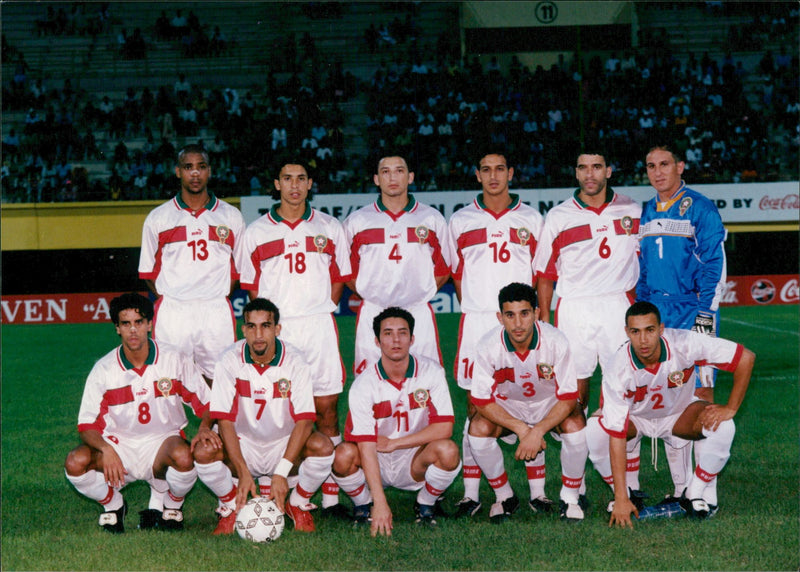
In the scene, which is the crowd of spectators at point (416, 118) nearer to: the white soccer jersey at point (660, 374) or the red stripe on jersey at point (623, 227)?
the red stripe on jersey at point (623, 227)

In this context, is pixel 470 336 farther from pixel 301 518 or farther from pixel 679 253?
pixel 301 518

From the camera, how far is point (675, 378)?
499 centimetres

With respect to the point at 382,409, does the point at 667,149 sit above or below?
above

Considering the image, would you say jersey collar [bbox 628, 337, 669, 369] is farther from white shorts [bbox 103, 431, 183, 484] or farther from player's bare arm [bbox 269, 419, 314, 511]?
white shorts [bbox 103, 431, 183, 484]

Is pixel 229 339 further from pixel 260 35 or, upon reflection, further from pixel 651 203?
pixel 260 35

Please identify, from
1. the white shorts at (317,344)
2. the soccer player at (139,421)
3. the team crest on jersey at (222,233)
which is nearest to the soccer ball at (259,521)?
the soccer player at (139,421)

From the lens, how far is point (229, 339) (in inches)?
237

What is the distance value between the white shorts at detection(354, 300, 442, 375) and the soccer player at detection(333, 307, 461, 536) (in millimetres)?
713

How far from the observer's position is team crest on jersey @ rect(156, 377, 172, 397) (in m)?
5.09

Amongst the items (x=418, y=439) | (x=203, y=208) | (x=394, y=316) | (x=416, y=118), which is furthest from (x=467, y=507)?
(x=416, y=118)

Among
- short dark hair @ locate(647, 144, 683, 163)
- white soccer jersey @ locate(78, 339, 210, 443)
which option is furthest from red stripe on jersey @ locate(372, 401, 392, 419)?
short dark hair @ locate(647, 144, 683, 163)

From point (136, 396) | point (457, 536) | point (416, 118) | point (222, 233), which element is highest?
point (416, 118)

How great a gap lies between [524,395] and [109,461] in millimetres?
2295

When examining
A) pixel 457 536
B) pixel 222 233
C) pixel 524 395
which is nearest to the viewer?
pixel 457 536
